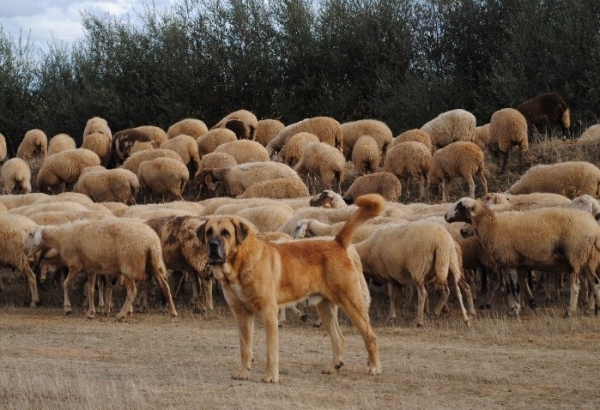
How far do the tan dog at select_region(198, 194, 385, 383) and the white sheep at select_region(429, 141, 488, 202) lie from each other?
40.3 feet

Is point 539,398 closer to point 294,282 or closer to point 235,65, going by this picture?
point 294,282

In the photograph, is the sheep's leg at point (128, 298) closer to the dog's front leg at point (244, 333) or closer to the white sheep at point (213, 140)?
the dog's front leg at point (244, 333)

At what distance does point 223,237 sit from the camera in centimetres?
995

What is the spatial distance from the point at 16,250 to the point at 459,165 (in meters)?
9.74

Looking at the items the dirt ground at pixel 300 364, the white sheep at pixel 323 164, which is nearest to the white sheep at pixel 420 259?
the dirt ground at pixel 300 364

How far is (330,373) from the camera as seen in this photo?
10734 mm

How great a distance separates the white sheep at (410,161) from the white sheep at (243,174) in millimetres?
2164

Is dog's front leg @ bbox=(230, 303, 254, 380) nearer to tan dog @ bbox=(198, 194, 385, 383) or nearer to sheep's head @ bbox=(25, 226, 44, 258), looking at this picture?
tan dog @ bbox=(198, 194, 385, 383)

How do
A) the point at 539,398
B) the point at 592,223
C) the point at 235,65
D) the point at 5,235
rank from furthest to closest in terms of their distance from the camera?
the point at 235,65
the point at 5,235
the point at 592,223
the point at 539,398

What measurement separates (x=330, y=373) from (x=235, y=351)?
1.89 m

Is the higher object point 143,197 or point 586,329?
point 143,197

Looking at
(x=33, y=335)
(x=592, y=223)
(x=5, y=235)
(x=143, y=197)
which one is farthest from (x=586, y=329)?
(x=143, y=197)

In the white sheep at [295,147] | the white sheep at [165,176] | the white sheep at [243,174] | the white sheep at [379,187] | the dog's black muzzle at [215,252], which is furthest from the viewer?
the white sheep at [295,147]

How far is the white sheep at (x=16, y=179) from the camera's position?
2810cm
